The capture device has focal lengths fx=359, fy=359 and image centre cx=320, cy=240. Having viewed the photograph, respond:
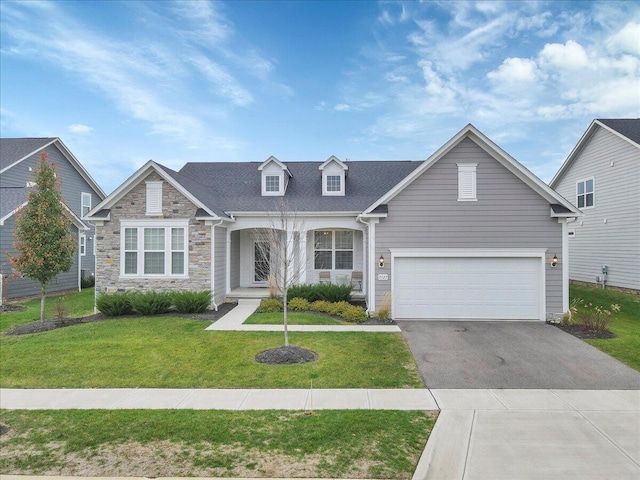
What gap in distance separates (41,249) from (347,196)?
37.7 feet

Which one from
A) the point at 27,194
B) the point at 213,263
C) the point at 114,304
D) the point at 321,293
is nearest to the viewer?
the point at 114,304

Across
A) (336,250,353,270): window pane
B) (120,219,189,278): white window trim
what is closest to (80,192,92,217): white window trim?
(120,219,189,278): white window trim

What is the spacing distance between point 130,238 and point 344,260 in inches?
348

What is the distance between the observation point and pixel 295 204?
15750 mm

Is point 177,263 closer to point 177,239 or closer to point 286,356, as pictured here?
point 177,239

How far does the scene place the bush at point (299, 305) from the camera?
12.8 metres

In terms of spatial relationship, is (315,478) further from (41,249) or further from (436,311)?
(41,249)

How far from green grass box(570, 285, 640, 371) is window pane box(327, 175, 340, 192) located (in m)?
10.9

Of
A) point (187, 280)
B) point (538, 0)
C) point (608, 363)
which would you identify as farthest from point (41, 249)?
point (538, 0)

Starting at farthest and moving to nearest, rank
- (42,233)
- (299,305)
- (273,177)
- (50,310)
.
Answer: (273,177) < (50,310) < (299,305) < (42,233)

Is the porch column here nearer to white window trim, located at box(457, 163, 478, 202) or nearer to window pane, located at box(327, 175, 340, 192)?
window pane, located at box(327, 175, 340, 192)

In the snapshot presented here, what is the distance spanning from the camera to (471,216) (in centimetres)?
1174

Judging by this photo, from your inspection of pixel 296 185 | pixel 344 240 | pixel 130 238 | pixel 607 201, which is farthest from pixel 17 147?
pixel 607 201

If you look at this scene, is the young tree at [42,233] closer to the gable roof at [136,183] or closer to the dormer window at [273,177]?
the gable roof at [136,183]
